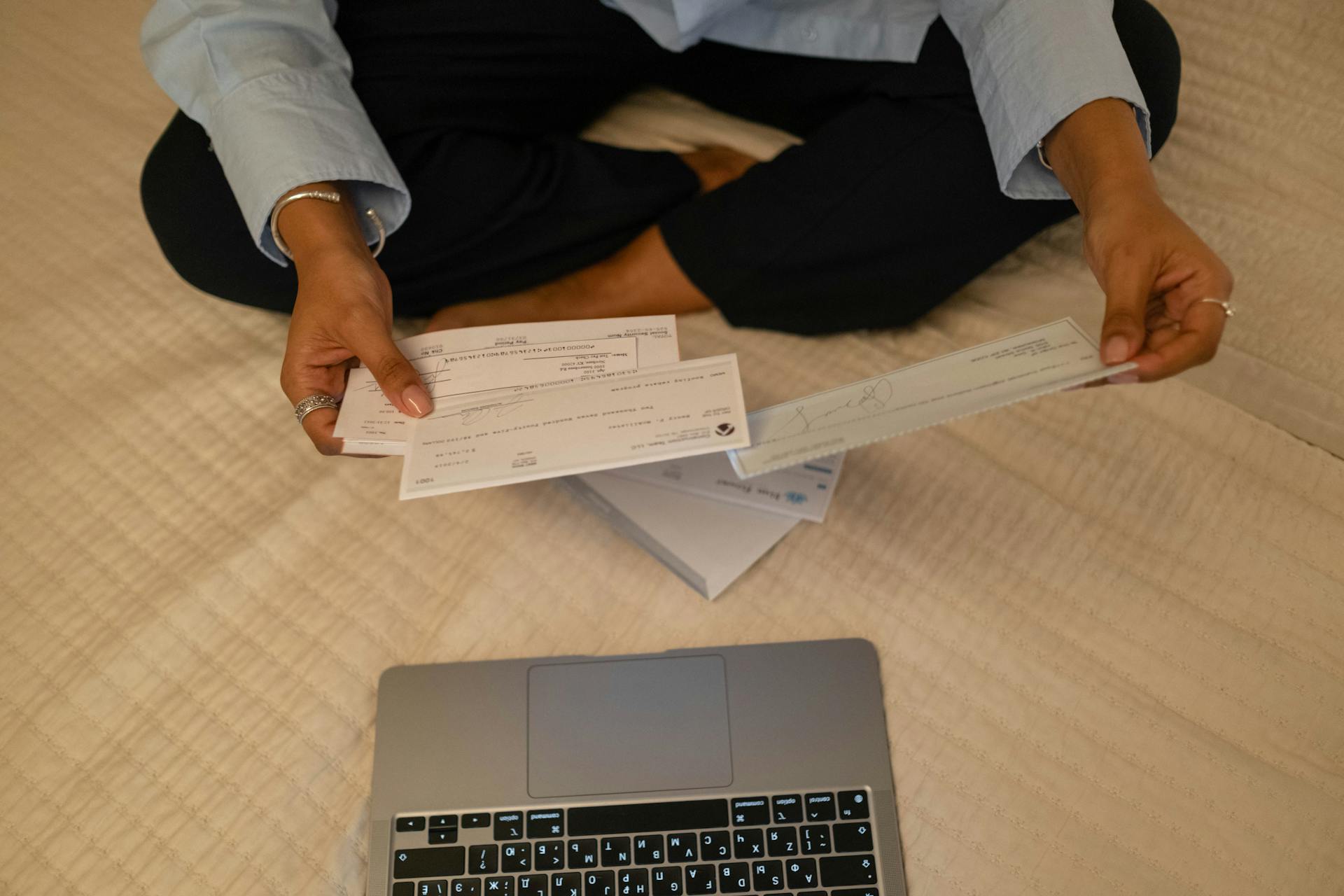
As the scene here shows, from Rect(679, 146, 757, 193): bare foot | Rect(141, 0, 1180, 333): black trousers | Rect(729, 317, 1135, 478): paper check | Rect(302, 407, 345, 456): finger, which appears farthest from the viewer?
Rect(679, 146, 757, 193): bare foot

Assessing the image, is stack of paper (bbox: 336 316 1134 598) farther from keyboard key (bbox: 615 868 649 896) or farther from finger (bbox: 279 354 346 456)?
keyboard key (bbox: 615 868 649 896)

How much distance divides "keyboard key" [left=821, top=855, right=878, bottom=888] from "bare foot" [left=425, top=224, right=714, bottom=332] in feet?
1.63

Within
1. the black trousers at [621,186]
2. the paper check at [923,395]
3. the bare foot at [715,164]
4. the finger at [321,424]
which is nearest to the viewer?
the paper check at [923,395]

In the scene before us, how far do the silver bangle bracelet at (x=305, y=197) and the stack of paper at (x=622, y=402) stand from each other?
0.16m

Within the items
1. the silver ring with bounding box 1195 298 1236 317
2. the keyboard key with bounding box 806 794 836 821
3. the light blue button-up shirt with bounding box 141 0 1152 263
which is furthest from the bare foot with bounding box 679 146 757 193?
the keyboard key with bounding box 806 794 836 821

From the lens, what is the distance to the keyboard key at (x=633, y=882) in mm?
550

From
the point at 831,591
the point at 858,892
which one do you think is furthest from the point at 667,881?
the point at 831,591

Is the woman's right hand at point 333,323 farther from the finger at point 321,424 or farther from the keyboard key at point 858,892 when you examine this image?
the keyboard key at point 858,892

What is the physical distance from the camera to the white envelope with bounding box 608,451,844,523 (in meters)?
0.69

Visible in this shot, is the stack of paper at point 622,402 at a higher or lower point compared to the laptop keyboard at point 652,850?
higher

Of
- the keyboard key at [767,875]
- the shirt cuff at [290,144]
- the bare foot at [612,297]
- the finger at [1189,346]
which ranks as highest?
the shirt cuff at [290,144]

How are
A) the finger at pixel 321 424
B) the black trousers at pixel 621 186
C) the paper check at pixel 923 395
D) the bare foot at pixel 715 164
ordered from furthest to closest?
the bare foot at pixel 715 164 < the black trousers at pixel 621 186 < the finger at pixel 321 424 < the paper check at pixel 923 395

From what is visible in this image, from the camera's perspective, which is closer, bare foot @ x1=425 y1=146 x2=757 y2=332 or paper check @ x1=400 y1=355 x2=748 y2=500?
paper check @ x1=400 y1=355 x2=748 y2=500
